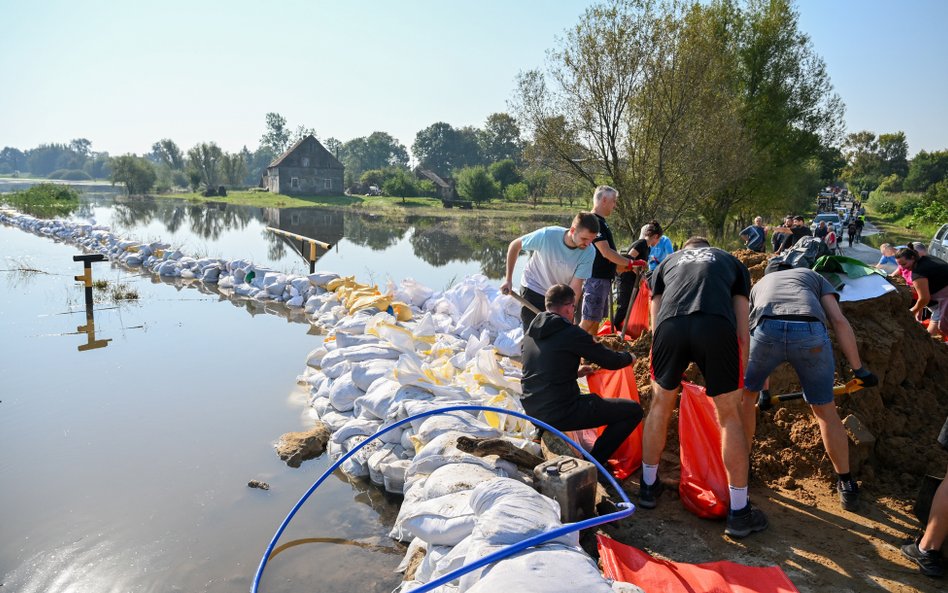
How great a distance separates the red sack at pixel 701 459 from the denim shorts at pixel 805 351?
0.41 meters

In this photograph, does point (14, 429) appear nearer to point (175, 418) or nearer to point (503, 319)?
point (175, 418)

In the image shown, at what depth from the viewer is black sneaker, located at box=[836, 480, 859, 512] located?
3.04 metres

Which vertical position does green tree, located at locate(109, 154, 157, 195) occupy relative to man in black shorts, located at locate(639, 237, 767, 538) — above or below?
above

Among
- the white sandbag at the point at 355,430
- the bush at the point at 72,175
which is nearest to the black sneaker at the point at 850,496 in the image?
the white sandbag at the point at 355,430

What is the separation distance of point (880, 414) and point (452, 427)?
2.56 meters

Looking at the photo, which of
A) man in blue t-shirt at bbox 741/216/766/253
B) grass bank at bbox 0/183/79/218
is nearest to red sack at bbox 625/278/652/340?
man in blue t-shirt at bbox 741/216/766/253

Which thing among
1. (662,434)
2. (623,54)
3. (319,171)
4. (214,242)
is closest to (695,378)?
(662,434)

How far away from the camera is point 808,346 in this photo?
9.58 ft

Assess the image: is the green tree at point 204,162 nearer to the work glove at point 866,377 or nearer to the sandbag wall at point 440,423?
the sandbag wall at point 440,423

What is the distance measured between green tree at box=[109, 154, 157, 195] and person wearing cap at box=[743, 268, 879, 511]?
202 feet

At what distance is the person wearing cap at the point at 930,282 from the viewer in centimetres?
554

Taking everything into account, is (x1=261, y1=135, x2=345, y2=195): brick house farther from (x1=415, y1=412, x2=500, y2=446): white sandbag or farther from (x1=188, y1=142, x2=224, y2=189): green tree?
(x1=415, y1=412, x2=500, y2=446): white sandbag

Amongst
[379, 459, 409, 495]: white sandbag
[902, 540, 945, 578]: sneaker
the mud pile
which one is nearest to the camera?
[902, 540, 945, 578]: sneaker

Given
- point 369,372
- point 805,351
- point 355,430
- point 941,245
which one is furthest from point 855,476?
point 941,245
